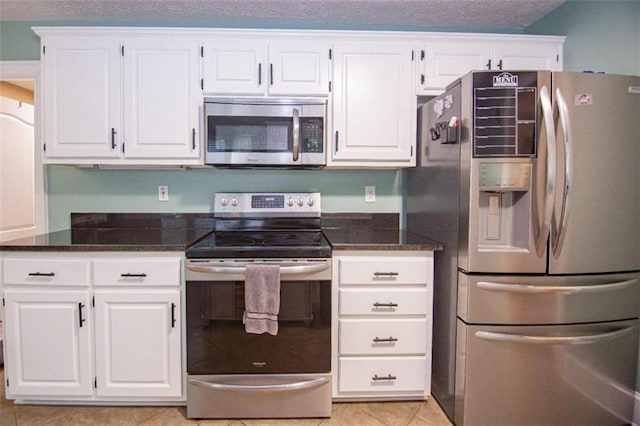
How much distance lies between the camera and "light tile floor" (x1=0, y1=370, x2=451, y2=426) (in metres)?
1.76

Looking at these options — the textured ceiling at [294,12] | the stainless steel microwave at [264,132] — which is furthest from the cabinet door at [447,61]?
the stainless steel microwave at [264,132]

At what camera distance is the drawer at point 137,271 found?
1.78 metres

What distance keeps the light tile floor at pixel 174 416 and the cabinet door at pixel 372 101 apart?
1.46 meters

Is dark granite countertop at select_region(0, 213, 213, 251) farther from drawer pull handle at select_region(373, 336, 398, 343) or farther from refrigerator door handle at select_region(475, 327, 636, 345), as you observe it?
refrigerator door handle at select_region(475, 327, 636, 345)

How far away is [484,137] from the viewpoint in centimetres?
158

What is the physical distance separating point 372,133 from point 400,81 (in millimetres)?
373

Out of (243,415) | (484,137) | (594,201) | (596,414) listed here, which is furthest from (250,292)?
(596,414)

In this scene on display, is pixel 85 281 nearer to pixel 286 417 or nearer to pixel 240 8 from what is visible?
pixel 286 417

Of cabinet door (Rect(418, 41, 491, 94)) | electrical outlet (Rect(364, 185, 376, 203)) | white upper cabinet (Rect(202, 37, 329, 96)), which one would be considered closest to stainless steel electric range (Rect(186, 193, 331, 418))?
electrical outlet (Rect(364, 185, 376, 203))

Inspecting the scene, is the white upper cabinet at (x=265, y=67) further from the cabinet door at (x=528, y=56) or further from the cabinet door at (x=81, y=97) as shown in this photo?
the cabinet door at (x=528, y=56)

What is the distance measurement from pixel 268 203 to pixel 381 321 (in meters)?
1.08

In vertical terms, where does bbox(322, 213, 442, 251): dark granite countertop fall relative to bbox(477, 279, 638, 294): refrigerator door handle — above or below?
above

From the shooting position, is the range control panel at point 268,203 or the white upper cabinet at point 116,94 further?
the range control panel at point 268,203

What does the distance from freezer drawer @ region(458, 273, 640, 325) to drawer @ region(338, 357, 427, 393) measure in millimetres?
450
